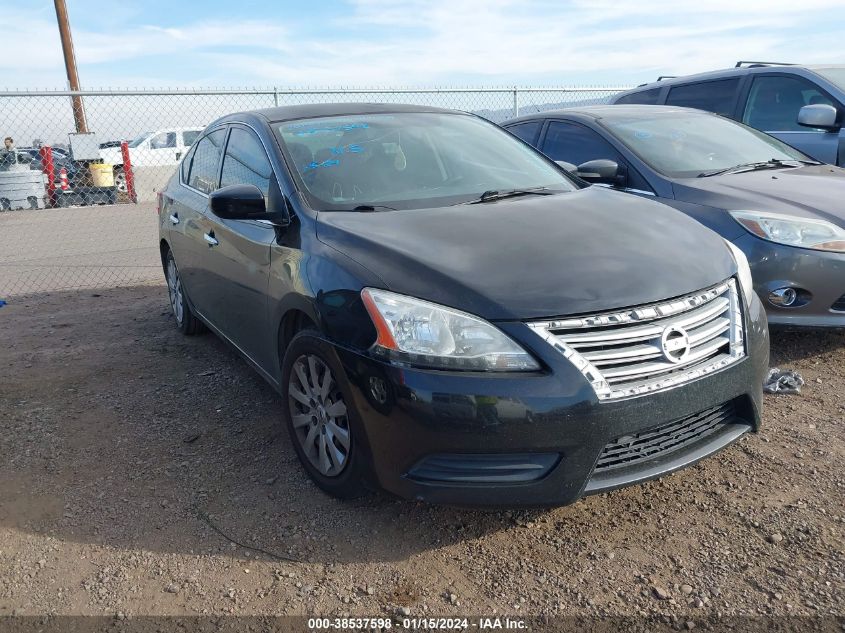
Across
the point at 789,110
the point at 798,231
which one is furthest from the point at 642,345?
the point at 789,110

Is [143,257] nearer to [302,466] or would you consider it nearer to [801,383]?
[302,466]

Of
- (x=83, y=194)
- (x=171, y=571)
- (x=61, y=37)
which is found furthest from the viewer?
(x=61, y=37)

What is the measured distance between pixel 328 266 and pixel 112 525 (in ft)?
4.49

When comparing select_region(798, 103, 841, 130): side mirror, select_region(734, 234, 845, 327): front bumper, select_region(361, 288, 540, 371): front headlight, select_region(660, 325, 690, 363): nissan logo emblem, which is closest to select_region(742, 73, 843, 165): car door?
select_region(798, 103, 841, 130): side mirror

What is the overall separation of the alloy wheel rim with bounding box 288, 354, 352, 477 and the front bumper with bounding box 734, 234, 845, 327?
2566 millimetres

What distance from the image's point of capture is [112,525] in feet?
9.52

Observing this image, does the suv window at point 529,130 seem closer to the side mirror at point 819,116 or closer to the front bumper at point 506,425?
the side mirror at point 819,116

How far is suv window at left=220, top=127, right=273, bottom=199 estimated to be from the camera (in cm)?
355

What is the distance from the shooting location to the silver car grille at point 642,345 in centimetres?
234

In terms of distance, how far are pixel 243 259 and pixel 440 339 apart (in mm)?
1559

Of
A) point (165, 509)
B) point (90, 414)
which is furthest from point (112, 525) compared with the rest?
point (90, 414)

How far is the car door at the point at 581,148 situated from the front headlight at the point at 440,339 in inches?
111

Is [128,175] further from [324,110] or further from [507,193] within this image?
[507,193]

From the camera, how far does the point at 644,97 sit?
7.59 m
